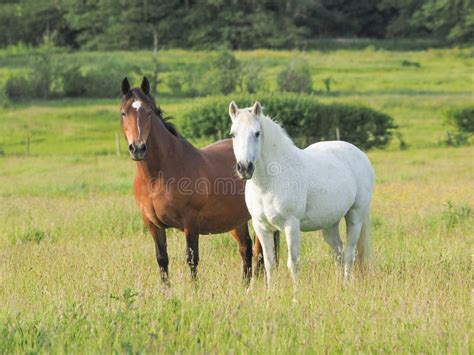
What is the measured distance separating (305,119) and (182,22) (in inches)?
1539

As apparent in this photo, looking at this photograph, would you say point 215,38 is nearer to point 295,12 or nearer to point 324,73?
point 295,12

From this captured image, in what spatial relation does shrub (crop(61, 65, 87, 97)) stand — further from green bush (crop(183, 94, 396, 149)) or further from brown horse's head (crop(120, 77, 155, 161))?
brown horse's head (crop(120, 77, 155, 161))

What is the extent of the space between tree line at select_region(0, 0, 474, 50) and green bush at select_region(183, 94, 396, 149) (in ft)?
109

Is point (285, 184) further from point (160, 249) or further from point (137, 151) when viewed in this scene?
point (160, 249)

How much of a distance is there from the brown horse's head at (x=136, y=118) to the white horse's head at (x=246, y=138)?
101 cm

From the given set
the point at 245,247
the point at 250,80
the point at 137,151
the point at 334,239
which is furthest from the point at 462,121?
the point at 137,151

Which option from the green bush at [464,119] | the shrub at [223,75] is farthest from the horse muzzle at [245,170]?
the shrub at [223,75]

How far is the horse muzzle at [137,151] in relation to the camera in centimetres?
770

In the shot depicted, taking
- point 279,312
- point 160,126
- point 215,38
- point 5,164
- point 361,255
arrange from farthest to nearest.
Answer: point 215,38 → point 5,164 → point 361,255 → point 160,126 → point 279,312

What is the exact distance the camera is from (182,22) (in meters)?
69.6

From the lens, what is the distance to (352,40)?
7356cm

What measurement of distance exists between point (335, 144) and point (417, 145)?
25.9 metres

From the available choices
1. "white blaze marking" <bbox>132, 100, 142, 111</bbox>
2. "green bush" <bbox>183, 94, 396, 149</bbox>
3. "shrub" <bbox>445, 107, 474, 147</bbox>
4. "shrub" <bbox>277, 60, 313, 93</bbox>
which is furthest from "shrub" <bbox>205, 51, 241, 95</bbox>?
"white blaze marking" <bbox>132, 100, 142, 111</bbox>

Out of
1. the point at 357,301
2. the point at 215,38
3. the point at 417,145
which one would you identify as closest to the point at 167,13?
the point at 215,38
